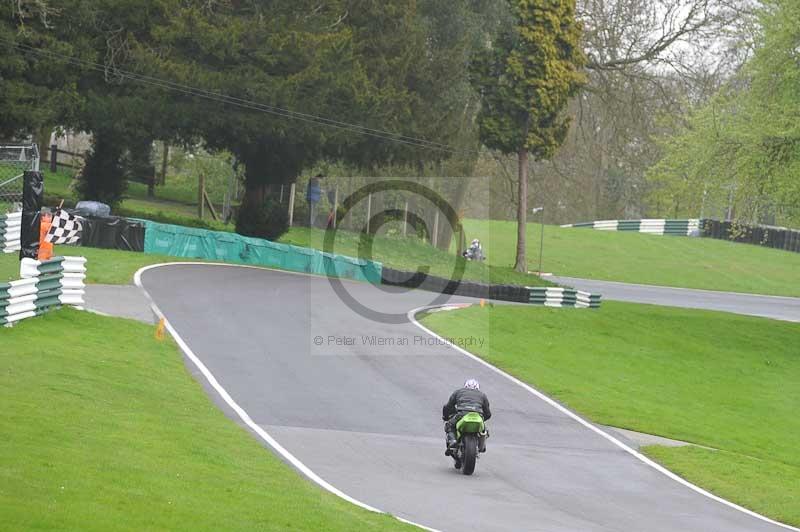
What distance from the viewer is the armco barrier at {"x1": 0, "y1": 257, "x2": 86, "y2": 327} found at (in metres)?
21.9

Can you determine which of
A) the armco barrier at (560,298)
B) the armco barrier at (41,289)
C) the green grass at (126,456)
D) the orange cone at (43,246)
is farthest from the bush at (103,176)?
the green grass at (126,456)

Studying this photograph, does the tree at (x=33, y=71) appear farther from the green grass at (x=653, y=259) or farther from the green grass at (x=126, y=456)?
the green grass at (x=653, y=259)

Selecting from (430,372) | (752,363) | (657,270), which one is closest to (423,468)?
(430,372)

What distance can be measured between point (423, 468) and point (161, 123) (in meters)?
29.6

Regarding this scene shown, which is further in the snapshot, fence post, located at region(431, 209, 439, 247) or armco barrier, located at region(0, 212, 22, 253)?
Result: fence post, located at region(431, 209, 439, 247)

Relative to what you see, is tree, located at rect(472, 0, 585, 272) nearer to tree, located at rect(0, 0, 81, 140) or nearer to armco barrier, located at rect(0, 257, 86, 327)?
tree, located at rect(0, 0, 81, 140)

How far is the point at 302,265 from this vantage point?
41469 millimetres

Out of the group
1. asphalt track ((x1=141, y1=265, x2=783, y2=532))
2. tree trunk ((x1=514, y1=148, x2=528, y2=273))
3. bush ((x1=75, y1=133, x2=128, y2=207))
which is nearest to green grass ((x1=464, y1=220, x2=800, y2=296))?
tree trunk ((x1=514, y1=148, x2=528, y2=273))

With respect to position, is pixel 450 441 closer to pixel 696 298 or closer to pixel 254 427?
pixel 254 427

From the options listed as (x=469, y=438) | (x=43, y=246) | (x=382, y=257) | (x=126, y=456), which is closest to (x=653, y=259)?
(x=382, y=257)

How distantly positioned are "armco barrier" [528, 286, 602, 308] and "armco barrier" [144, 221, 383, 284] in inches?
239

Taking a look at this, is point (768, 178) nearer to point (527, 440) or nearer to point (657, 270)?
point (527, 440)

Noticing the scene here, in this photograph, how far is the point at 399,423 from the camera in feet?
68.1

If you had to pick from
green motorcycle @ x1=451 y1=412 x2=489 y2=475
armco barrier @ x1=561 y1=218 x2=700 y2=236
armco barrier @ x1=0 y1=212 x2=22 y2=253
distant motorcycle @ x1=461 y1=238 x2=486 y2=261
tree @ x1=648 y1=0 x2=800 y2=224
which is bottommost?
green motorcycle @ x1=451 y1=412 x2=489 y2=475
